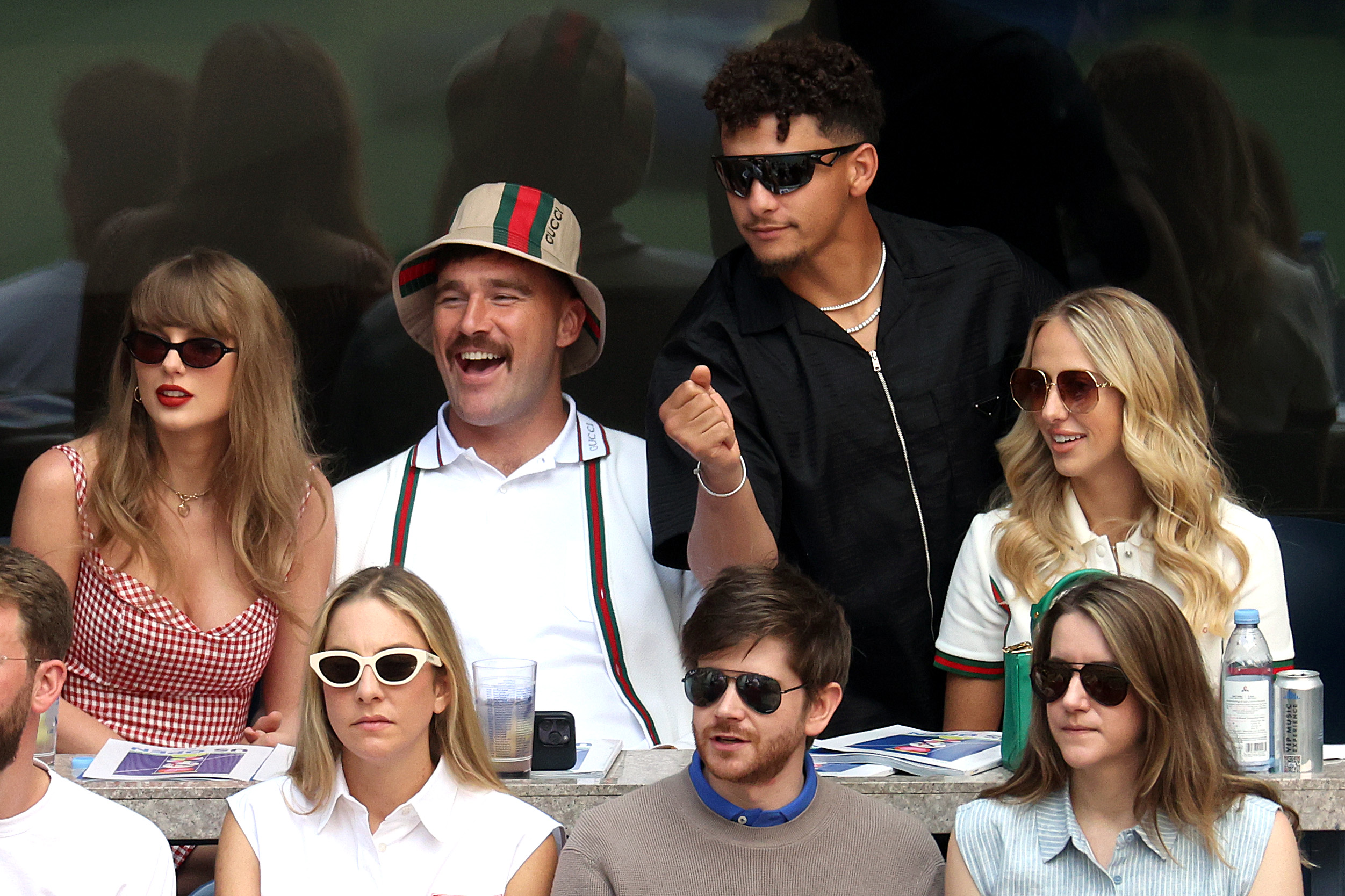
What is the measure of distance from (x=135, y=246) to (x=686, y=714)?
1.85 m

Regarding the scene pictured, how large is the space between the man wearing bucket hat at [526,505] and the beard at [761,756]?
0.89 m

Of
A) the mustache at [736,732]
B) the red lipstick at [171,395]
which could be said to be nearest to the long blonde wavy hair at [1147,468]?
the mustache at [736,732]

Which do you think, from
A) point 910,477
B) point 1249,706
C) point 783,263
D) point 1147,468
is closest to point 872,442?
point 910,477

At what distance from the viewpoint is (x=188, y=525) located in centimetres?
327

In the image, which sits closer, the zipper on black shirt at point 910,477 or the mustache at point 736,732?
the mustache at point 736,732

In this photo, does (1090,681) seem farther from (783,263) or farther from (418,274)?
(418,274)

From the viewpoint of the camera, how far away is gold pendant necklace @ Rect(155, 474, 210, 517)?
3279 mm

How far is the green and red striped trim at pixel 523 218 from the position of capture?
3.46 meters

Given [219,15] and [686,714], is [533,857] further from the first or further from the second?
[219,15]

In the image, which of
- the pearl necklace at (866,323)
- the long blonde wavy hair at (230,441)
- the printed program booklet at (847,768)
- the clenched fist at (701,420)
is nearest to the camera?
the printed program booklet at (847,768)

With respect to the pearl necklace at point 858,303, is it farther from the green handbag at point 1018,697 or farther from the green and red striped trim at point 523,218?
the green handbag at point 1018,697

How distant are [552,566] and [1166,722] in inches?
57.9

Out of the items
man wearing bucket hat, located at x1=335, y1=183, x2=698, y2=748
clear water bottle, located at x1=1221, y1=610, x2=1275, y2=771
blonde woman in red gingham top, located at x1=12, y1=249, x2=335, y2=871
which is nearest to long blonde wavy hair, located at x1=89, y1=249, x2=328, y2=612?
blonde woman in red gingham top, located at x1=12, y1=249, x2=335, y2=871

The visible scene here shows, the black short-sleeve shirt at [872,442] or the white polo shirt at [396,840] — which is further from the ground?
the black short-sleeve shirt at [872,442]
